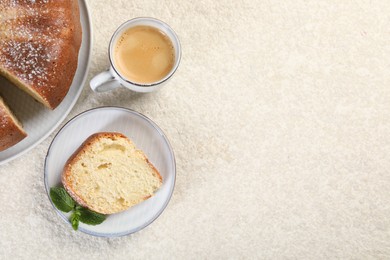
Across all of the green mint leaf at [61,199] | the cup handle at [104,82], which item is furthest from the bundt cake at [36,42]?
the green mint leaf at [61,199]

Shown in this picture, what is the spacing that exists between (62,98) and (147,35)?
1.09 feet

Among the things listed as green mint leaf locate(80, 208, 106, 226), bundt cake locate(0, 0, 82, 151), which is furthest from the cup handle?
green mint leaf locate(80, 208, 106, 226)

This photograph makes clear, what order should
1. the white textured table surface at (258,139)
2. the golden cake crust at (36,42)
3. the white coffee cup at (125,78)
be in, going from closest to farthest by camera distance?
the golden cake crust at (36,42), the white coffee cup at (125,78), the white textured table surface at (258,139)

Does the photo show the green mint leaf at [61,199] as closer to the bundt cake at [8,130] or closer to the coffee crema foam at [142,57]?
the bundt cake at [8,130]

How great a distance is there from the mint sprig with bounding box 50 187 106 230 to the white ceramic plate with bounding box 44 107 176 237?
0.02 metres

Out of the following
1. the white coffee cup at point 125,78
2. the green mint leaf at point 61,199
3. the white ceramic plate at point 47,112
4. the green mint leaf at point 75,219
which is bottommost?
the green mint leaf at point 75,219

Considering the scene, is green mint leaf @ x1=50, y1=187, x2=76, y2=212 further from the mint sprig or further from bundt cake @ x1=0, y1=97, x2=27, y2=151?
bundt cake @ x1=0, y1=97, x2=27, y2=151

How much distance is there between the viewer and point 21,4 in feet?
4.57

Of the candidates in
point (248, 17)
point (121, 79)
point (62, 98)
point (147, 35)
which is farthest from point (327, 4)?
point (62, 98)

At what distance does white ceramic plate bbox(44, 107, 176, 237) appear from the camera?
1593 millimetres

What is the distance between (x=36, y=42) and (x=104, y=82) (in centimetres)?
24

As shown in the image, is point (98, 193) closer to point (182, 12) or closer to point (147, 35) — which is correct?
point (147, 35)

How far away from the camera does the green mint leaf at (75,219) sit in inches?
61.7

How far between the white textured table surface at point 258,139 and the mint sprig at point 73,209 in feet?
0.34
